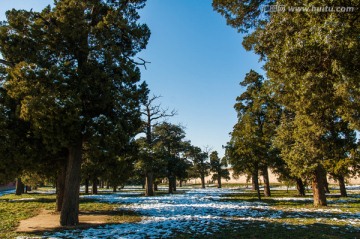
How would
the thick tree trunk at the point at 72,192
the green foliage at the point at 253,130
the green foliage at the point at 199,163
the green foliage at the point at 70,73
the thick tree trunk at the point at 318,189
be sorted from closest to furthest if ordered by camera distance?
1. the green foliage at the point at 70,73
2. the thick tree trunk at the point at 72,192
3. the thick tree trunk at the point at 318,189
4. the green foliage at the point at 253,130
5. the green foliage at the point at 199,163

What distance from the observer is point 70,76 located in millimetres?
13273

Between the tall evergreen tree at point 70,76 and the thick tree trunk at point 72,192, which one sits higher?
the tall evergreen tree at point 70,76

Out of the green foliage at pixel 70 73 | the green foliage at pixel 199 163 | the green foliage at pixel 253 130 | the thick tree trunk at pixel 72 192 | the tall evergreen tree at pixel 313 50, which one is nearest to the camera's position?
the tall evergreen tree at pixel 313 50

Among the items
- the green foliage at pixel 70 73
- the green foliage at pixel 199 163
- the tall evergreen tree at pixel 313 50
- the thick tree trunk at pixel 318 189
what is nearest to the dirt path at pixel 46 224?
the green foliage at pixel 70 73

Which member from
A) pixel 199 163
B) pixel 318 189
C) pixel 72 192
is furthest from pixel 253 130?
pixel 199 163

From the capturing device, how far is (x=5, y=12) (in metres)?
13.6

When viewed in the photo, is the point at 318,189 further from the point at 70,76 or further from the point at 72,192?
the point at 70,76

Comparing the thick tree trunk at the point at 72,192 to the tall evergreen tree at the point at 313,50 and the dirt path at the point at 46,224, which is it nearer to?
the dirt path at the point at 46,224

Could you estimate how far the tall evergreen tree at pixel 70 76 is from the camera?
12.3 metres

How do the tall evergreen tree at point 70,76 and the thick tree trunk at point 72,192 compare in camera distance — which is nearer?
the tall evergreen tree at point 70,76

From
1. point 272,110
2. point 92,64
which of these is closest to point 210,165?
point 272,110

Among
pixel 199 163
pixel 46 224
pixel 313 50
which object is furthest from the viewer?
pixel 199 163

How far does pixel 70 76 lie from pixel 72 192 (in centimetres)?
586

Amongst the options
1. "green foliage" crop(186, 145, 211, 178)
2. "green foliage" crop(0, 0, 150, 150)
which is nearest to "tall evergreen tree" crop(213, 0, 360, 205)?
"green foliage" crop(0, 0, 150, 150)
